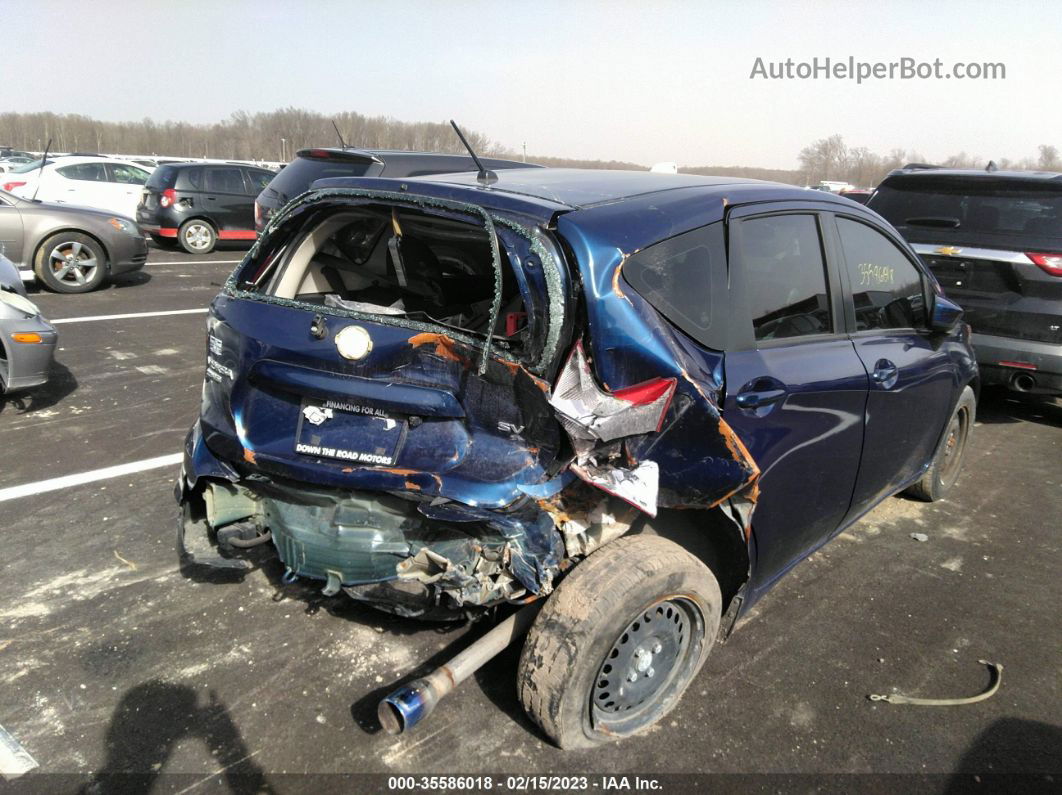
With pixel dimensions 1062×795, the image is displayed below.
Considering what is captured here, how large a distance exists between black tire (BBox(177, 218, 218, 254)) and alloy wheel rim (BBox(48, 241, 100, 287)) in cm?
Result: 455

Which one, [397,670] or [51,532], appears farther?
[51,532]

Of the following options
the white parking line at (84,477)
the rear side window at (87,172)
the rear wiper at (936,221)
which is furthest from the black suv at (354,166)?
the rear side window at (87,172)

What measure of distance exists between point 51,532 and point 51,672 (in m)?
1.19

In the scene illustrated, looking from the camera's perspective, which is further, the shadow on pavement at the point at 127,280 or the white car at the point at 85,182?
the white car at the point at 85,182

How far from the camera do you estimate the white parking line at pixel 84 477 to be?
4.20m

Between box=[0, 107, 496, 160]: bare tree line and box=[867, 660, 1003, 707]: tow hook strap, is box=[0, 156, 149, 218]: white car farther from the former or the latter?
box=[0, 107, 496, 160]: bare tree line

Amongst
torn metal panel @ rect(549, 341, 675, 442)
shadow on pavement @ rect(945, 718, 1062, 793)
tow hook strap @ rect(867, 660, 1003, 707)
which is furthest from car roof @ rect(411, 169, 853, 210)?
shadow on pavement @ rect(945, 718, 1062, 793)

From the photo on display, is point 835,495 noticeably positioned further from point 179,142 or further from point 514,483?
point 179,142

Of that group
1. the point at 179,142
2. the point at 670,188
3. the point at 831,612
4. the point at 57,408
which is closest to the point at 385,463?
the point at 670,188

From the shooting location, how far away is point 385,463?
2484 millimetres

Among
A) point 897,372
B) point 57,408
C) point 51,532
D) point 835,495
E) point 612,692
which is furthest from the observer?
point 57,408

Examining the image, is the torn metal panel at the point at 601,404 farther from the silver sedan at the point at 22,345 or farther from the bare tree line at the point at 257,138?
the bare tree line at the point at 257,138

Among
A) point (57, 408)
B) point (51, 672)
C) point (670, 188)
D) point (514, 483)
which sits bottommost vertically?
point (51, 672)

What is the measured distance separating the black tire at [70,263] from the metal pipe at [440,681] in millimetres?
9238
